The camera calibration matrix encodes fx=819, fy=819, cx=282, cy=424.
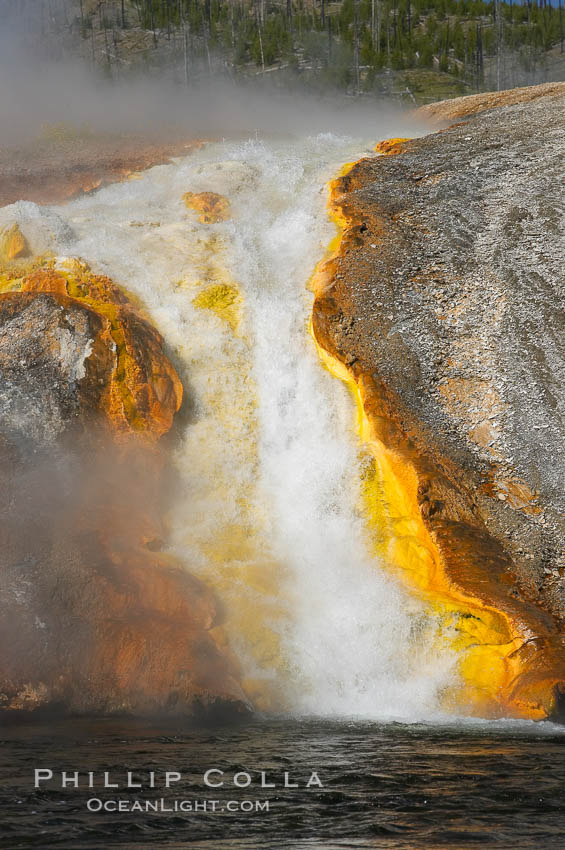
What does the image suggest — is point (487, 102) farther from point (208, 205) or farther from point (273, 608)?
point (273, 608)

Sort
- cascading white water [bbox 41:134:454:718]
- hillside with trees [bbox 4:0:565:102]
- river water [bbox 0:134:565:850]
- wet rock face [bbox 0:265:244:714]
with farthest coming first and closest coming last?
hillside with trees [bbox 4:0:565:102], cascading white water [bbox 41:134:454:718], wet rock face [bbox 0:265:244:714], river water [bbox 0:134:565:850]

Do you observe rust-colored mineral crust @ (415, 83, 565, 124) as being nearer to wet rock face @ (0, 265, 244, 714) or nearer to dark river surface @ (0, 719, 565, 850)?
wet rock face @ (0, 265, 244, 714)

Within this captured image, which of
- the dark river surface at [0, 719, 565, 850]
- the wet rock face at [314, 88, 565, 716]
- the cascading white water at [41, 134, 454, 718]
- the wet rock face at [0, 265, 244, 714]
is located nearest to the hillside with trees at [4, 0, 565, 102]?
the wet rock face at [314, 88, 565, 716]

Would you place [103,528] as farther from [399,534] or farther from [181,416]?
[399,534]

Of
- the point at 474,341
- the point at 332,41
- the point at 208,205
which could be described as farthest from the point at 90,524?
the point at 332,41

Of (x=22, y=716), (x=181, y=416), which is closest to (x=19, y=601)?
(x=22, y=716)
